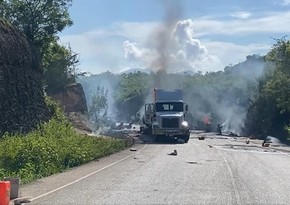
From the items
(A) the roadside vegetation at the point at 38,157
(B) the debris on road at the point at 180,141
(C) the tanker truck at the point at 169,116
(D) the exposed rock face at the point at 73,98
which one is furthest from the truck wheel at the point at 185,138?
(D) the exposed rock face at the point at 73,98

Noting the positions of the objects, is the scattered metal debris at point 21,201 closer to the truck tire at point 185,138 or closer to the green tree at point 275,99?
the truck tire at point 185,138

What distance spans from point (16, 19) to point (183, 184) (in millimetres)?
32765

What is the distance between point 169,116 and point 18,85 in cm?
1509

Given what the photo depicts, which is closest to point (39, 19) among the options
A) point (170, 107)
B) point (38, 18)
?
point (38, 18)

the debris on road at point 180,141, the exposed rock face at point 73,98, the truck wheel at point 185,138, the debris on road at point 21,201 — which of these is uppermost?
the exposed rock face at point 73,98

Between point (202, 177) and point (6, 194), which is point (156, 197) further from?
point (202, 177)

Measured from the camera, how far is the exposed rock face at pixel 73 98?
67.9 m

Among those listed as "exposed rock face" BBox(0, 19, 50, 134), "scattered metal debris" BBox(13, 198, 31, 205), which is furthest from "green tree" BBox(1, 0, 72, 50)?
"scattered metal debris" BBox(13, 198, 31, 205)

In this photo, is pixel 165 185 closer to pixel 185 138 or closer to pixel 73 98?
pixel 185 138

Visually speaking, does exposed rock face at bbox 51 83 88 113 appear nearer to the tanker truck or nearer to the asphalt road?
the tanker truck

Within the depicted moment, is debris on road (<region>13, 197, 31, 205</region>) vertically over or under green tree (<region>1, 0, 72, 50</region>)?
under

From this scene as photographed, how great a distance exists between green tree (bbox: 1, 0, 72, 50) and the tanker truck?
31.5 feet

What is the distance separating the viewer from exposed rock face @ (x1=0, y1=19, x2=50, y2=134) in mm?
32969

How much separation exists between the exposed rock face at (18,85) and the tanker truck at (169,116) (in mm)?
9858
